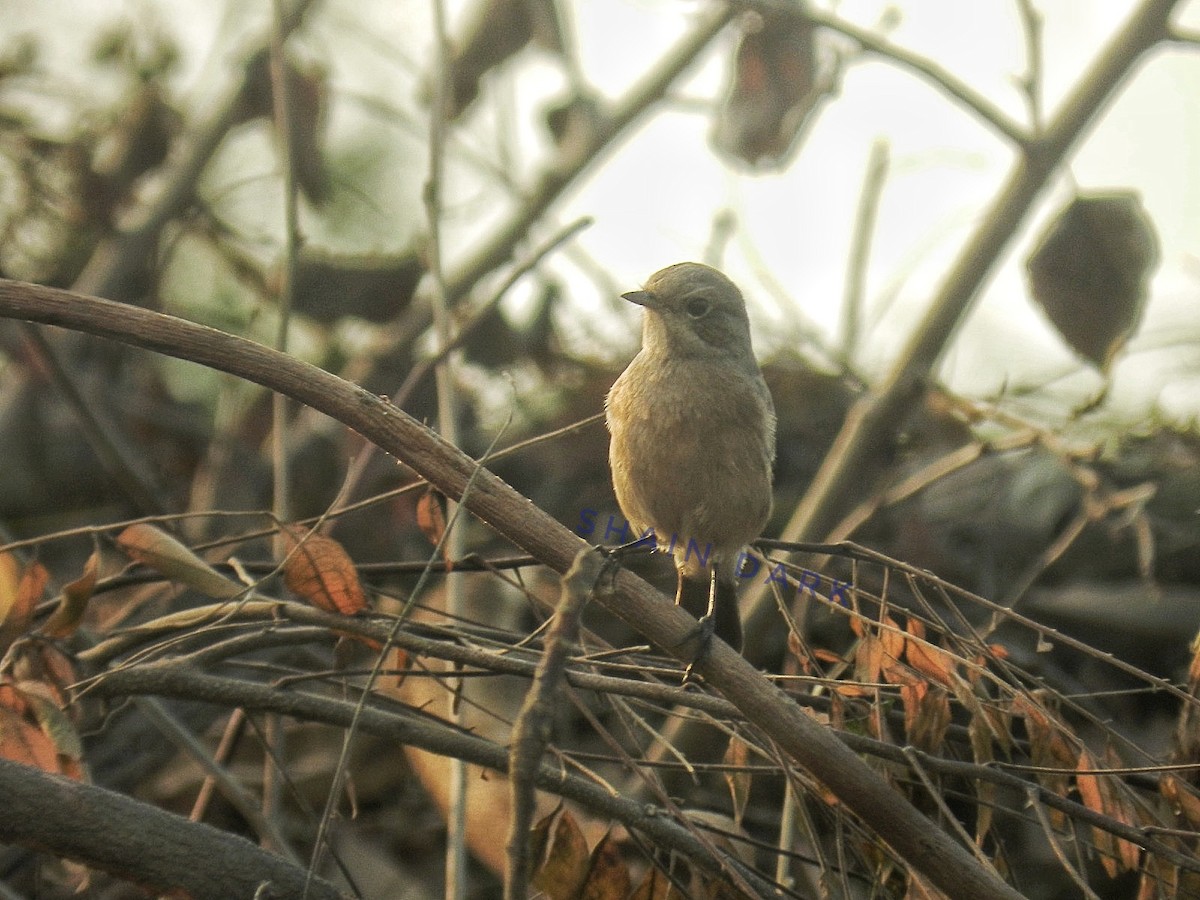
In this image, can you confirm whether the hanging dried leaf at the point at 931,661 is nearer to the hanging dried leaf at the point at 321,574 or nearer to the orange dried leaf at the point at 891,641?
the orange dried leaf at the point at 891,641

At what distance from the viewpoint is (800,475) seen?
253 inches

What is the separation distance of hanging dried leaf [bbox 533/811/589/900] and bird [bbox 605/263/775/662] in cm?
110

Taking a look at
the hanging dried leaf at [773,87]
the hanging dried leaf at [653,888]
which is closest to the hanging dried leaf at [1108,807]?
the hanging dried leaf at [653,888]

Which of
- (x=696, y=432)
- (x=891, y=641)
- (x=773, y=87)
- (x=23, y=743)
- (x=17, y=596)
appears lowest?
(x=23, y=743)

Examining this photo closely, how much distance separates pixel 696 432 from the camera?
12.9 feet

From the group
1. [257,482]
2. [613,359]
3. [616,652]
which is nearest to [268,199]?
[257,482]

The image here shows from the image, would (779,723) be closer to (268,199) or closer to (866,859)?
(866,859)

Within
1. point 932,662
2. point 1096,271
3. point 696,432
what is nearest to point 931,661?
point 932,662

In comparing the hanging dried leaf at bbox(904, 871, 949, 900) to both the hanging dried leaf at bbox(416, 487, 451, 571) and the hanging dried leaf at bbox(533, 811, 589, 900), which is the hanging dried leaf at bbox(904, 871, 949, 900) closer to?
the hanging dried leaf at bbox(533, 811, 589, 900)

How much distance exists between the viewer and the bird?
12.9 feet

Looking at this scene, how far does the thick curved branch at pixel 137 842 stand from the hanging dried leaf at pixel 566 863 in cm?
43

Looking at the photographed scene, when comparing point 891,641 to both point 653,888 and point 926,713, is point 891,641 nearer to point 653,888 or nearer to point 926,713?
point 926,713

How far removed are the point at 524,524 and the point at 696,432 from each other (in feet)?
5.21

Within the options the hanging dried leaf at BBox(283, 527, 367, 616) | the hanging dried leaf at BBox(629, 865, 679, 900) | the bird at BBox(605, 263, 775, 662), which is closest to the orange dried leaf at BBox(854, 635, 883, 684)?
the hanging dried leaf at BBox(629, 865, 679, 900)
